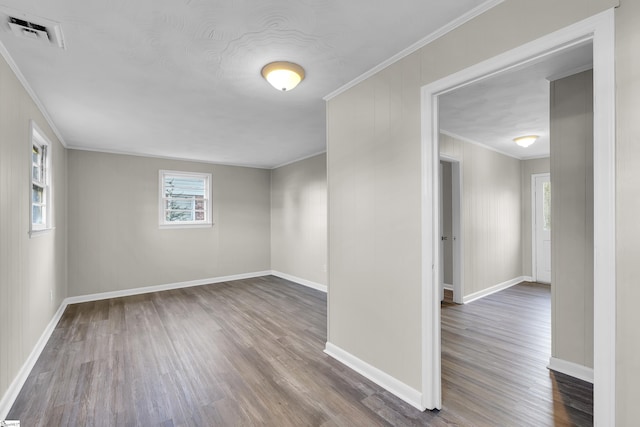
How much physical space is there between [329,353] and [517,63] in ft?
8.89

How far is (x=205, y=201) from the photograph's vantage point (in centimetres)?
612

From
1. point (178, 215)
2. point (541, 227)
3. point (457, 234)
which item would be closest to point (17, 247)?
point (178, 215)

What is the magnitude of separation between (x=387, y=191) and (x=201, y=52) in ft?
5.60

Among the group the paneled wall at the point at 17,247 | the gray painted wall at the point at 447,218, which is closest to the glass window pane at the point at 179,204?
the paneled wall at the point at 17,247

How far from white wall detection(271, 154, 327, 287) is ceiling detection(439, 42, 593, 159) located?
2438 millimetres

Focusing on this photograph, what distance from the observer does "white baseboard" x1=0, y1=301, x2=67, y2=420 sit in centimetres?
205

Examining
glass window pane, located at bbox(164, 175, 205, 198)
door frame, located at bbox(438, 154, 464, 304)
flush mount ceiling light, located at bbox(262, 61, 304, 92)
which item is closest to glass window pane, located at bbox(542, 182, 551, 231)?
door frame, located at bbox(438, 154, 464, 304)

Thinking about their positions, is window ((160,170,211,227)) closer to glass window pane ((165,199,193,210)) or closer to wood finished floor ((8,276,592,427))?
glass window pane ((165,199,193,210))

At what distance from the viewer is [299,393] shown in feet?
7.38

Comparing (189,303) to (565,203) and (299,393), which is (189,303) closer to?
(299,393)

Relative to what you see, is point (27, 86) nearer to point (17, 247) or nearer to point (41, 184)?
point (41, 184)

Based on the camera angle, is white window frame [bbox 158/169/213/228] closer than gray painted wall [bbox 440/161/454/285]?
No

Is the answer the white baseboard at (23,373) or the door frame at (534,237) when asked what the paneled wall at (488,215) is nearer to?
the door frame at (534,237)

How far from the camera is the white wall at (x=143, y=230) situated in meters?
4.84
